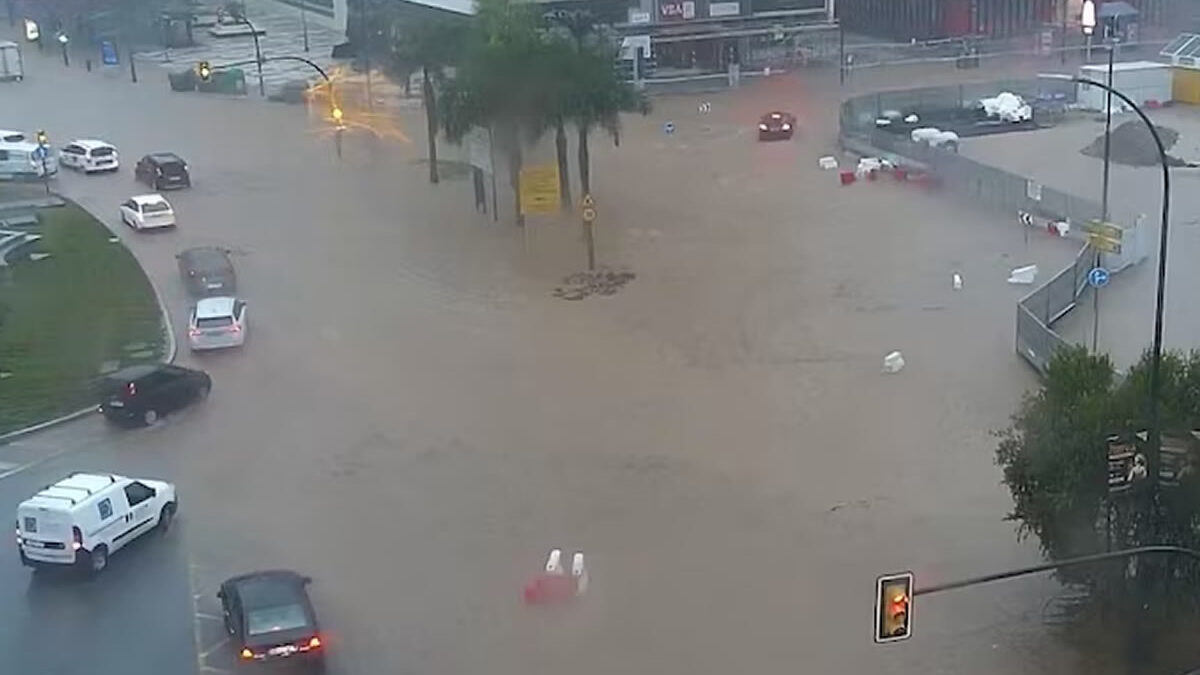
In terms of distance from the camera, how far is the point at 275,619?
49.5 feet

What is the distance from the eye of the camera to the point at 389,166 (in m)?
42.5

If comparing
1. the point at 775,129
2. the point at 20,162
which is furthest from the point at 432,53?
the point at 20,162

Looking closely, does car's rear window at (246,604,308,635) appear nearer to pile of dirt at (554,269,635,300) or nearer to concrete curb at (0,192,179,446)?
concrete curb at (0,192,179,446)

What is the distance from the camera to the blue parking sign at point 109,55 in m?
66.2

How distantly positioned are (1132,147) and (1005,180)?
7947mm

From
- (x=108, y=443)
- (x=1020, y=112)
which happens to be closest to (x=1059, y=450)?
(x=108, y=443)

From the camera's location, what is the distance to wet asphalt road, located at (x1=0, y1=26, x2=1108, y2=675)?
52.2 feet

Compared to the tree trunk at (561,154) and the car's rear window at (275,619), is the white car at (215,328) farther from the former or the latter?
the car's rear window at (275,619)

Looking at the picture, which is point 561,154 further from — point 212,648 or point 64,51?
point 64,51

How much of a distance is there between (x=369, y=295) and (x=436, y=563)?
40.6 feet

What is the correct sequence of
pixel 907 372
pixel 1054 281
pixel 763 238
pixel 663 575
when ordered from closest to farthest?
pixel 663 575, pixel 907 372, pixel 1054 281, pixel 763 238

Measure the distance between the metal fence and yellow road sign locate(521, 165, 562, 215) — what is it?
32.4 feet

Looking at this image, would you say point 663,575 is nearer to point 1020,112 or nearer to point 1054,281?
A: point 1054,281

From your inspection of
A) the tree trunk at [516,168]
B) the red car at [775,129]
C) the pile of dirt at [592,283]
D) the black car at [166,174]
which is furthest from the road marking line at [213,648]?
the red car at [775,129]
